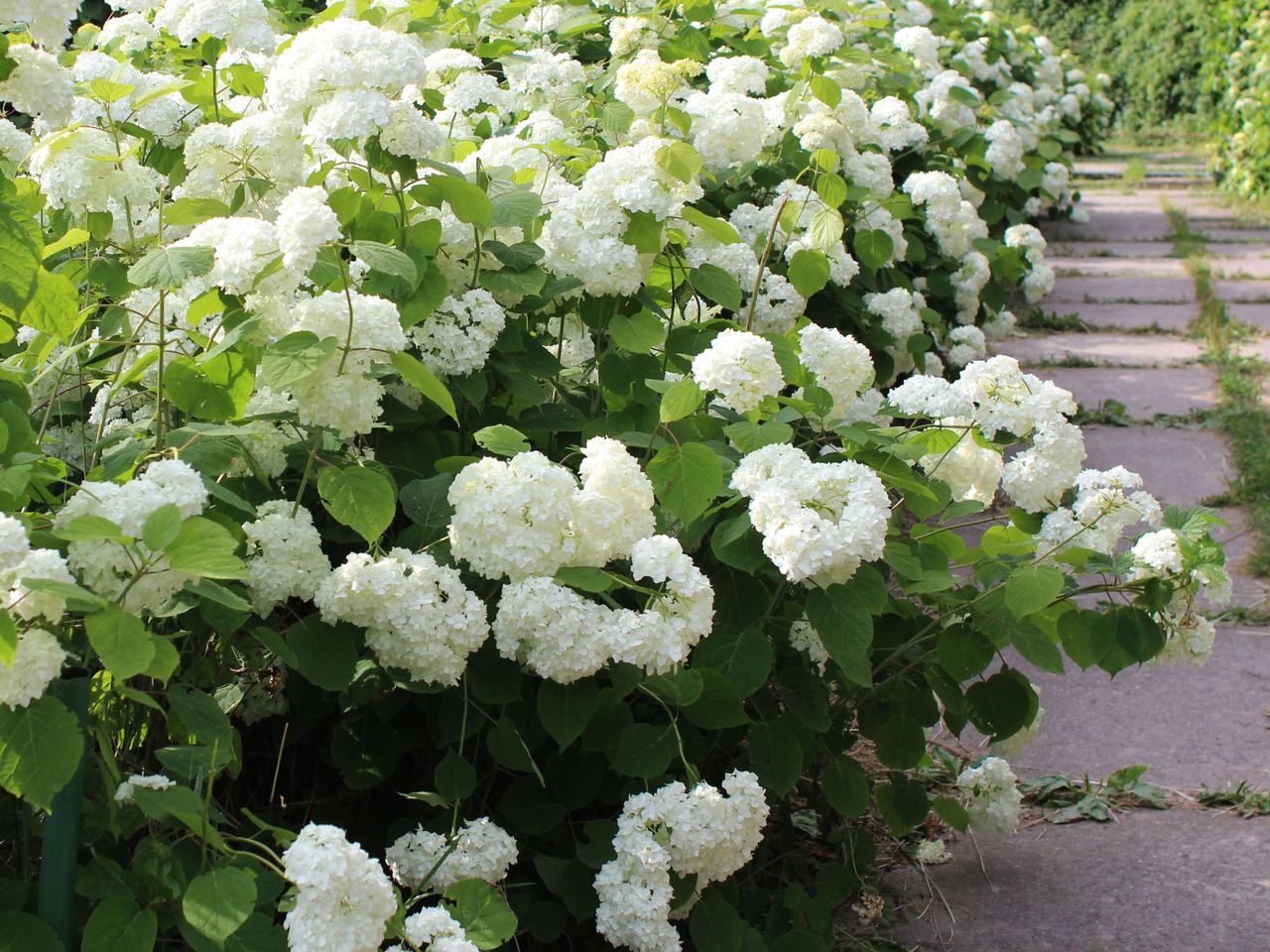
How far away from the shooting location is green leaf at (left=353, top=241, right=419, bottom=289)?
1857 millimetres

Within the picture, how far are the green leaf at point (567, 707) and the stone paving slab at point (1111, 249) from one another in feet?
25.4

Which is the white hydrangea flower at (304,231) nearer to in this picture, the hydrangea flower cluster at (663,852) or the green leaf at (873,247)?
the hydrangea flower cluster at (663,852)

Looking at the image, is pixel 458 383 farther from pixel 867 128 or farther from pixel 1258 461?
pixel 1258 461

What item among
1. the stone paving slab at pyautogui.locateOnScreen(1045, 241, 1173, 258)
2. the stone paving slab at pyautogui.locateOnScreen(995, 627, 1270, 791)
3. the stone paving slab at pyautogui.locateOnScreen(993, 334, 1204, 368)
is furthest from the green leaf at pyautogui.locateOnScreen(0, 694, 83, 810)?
the stone paving slab at pyautogui.locateOnScreen(1045, 241, 1173, 258)

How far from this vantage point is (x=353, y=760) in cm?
198

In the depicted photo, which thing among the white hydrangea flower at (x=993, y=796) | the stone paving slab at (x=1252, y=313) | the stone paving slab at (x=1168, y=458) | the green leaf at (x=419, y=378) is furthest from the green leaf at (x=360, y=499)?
the stone paving slab at (x=1252, y=313)

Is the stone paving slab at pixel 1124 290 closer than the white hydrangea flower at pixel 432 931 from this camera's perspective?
No

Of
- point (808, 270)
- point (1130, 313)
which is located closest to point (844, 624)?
point (808, 270)

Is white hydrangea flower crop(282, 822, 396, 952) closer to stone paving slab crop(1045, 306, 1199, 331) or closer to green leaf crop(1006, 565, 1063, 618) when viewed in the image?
green leaf crop(1006, 565, 1063, 618)

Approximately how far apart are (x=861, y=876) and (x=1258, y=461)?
297 centimetres

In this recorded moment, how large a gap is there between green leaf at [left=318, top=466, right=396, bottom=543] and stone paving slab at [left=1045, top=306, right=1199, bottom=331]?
18.9 feet

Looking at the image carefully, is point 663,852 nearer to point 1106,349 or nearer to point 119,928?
point 119,928

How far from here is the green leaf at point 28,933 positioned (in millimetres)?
1427

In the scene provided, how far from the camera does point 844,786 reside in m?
2.30
